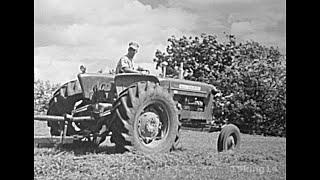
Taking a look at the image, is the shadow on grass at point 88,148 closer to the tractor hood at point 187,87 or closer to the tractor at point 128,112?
the tractor at point 128,112

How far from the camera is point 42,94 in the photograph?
2.51 m

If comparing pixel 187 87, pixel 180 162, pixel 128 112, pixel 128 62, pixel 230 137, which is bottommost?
pixel 180 162

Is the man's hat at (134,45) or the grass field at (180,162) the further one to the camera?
the man's hat at (134,45)

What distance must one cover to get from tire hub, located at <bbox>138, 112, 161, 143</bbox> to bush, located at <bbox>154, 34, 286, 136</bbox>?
246 mm

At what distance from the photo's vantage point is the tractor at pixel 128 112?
2.54m

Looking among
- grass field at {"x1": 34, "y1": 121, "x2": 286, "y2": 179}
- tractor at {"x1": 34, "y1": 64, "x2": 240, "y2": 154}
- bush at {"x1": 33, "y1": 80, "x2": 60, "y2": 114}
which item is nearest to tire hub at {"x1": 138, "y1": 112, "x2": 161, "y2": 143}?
tractor at {"x1": 34, "y1": 64, "x2": 240, "y2": 154}

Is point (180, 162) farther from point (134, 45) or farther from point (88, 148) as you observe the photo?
point (134, 45)

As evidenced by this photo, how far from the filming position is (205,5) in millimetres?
2652

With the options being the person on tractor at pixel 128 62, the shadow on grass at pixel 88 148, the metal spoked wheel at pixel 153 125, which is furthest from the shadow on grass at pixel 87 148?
the person on tractor at pixel 128 62

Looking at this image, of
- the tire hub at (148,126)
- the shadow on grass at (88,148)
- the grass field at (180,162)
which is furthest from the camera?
the tire hub at (148,126)

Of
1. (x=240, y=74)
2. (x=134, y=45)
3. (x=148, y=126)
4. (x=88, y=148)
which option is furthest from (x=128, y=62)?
(x=240, y=74)

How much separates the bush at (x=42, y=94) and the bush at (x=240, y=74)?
529mm

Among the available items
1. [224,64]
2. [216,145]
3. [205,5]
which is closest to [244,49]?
[224,64]

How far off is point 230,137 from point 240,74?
1.04 feet
